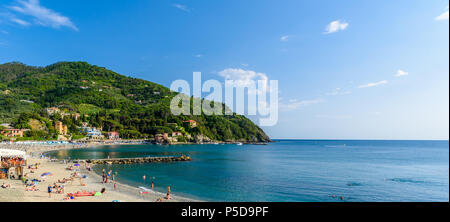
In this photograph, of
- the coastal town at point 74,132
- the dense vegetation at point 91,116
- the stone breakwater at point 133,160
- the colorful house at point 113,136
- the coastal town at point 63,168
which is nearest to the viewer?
the coastal town at point 63,168

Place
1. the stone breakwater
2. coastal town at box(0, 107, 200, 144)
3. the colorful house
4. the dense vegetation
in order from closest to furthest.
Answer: the stone breakwater → coastal town at box(0, 107, 200, 144) → the dense vegetation → the colorful house

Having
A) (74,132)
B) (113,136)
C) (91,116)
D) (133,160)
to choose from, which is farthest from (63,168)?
(91,116)

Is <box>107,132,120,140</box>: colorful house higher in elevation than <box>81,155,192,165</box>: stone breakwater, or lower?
higher

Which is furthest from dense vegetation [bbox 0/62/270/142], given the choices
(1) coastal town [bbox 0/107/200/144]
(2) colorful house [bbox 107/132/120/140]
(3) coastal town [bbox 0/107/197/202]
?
(2) colorful house [bbox 107/132/120/140]

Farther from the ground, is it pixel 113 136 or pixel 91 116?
pixel 91 116

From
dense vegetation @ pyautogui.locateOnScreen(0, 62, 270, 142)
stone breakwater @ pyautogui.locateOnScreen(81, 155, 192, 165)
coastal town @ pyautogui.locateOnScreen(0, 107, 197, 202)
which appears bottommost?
stone breakwater @ pyautogui.locateOnScreen(81, 155, 192, 165)

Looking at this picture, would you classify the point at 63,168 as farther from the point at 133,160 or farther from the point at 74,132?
the point at 74,132

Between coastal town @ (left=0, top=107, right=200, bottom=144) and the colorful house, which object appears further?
the colorful house

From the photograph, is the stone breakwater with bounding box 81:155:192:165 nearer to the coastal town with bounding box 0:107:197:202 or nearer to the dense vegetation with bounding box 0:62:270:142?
the coastal town with bounding box 0:107:197:202

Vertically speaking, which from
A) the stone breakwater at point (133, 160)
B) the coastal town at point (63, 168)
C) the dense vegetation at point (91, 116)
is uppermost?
the dense vegetation at point (91, 116)

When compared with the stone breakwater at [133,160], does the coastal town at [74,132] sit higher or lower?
higher

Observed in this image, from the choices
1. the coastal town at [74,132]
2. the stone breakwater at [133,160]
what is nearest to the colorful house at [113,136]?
the coastal town at [74,132]

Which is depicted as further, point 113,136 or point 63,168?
point 113,136

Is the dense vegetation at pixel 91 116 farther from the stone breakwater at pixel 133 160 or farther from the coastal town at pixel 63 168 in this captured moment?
the stone breakwater at pixel 133 160
